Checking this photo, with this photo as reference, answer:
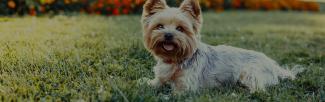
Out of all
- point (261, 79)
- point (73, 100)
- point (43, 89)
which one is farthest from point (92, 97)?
point (261, 79)

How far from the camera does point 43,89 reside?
5.38 metres

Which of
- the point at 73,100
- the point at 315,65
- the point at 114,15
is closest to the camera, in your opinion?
the point at 73,100

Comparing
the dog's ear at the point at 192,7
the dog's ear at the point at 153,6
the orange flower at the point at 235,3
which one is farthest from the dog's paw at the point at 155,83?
the orange flower at the point at 235,3

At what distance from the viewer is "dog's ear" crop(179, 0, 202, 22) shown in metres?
5.97

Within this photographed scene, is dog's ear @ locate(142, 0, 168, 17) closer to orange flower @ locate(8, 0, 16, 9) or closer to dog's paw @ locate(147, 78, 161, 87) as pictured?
dog's paw @ locate(147, 78, 161, 87)

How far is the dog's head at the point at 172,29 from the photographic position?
19.1ft

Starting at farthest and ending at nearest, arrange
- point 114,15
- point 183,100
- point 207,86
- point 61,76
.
A: 1. point 114,15
2. point 207,86
3. point 61,76
4. point 183,100

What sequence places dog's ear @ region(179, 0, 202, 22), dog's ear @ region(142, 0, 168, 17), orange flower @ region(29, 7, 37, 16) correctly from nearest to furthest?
dog's ear @ region(179, 0, 202, 22)
dog's ear @ region(142, 0, 168, 17)
orange flower @ region(29, 7, 37, 16)

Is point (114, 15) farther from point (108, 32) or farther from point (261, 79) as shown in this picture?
point (261, 79)

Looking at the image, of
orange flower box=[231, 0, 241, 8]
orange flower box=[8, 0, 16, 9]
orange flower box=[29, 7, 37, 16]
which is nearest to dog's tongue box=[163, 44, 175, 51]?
orange flower box=[8, 0, 16, 9]

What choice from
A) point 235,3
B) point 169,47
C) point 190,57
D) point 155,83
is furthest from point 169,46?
point 235,3

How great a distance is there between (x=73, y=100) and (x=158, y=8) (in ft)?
5.95

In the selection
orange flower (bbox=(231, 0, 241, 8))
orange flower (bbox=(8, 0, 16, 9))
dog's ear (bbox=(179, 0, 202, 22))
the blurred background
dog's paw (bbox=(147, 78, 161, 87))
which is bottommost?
orange flower (bbox=(231, 0, 241, 8))

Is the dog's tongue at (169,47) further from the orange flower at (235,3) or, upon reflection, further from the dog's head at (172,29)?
the orange flower at (235,3)
